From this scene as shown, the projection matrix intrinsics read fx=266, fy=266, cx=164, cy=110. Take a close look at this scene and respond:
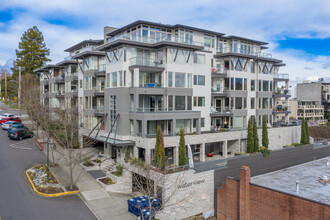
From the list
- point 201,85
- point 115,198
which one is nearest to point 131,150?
point 115,198

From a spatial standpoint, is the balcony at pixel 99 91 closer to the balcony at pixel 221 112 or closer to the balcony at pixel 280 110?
the balcony at pixel 221 112

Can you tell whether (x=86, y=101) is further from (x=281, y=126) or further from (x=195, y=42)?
(x=281, y=126)

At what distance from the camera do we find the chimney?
19250 mm

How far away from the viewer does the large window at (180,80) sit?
31.8 m

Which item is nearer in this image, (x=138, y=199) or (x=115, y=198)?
(x=138, y=199)

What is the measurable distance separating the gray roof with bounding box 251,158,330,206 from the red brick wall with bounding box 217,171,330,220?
0.38 metres

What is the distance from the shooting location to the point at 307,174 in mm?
22250

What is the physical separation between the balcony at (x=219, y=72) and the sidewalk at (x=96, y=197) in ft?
68.2

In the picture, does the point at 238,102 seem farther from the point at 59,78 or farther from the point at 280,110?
the point at 59,78

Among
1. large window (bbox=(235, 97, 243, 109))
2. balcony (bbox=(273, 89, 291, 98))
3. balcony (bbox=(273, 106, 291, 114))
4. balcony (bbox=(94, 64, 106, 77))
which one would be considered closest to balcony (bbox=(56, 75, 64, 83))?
balcony (bbox=(94, 64, 106, 77))

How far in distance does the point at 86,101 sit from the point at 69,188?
17.4 m

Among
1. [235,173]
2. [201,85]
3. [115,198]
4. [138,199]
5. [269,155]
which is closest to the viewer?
[138,199]

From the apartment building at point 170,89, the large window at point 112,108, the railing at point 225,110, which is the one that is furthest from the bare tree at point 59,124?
the railing at point 225,110

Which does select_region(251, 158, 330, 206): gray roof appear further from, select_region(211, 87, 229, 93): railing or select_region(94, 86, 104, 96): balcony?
select_region(94, 86, 104, 96): balcony
